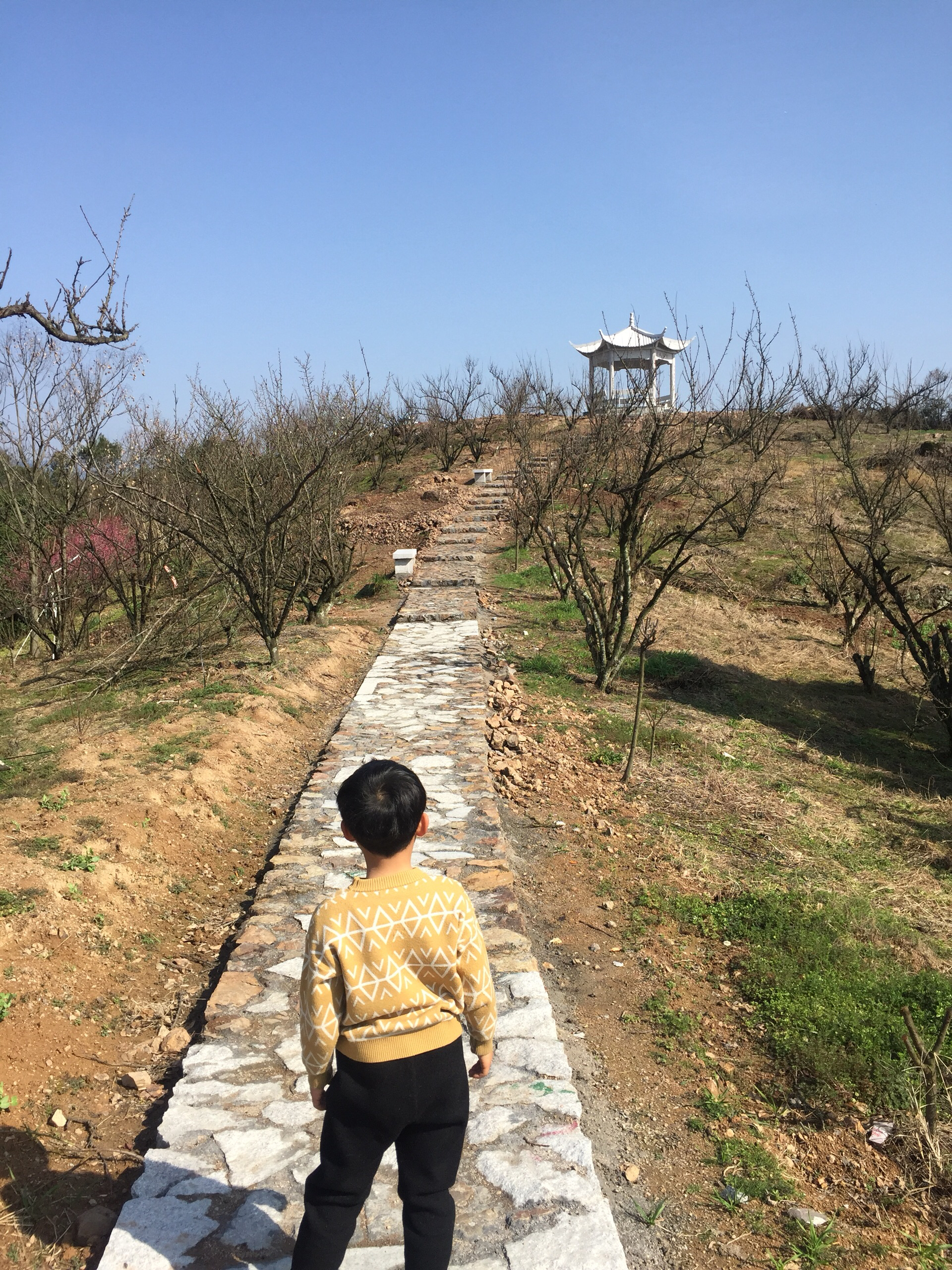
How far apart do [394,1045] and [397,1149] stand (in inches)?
10.3

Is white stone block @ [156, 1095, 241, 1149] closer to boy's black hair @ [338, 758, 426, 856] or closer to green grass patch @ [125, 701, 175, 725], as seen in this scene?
boy's black hair @ [338, 758, 426, 856]

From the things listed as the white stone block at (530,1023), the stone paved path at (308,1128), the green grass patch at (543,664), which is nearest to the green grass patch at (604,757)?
the stone paved path at (308,1128)

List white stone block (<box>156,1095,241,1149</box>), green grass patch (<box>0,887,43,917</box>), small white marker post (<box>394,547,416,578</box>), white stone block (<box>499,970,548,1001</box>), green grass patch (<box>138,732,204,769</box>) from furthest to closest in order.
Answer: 1. small white marker post (<box>394,547,416,578</box>)
2. green grass patch (<box>138,732,204,769</box>)
3. green grass patch (<box>0,887,43,917</box>)
4. white stone block (<box>499,970,548,1001</box>)
5. white stone block (<box>156,1095,241,1149</box>)

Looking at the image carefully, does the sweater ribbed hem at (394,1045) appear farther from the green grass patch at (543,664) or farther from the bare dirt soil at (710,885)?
the green grass patch at (543,664)

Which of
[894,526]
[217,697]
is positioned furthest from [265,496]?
[894,526]

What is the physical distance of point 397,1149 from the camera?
1916mm

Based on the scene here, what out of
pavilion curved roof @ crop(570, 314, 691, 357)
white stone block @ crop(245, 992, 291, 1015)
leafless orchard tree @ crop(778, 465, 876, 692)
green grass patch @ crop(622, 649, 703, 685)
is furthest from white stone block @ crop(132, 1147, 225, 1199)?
pavilion curved roof @ crop(570, 314, 691, 357)

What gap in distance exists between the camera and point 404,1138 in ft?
6.23

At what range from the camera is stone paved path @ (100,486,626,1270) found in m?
2.27

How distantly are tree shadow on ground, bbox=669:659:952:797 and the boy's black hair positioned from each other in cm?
655

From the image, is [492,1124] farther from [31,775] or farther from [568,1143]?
[31,775]

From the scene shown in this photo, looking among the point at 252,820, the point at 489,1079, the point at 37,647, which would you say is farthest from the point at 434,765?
the point at 37,647

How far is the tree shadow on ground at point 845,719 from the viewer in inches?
311

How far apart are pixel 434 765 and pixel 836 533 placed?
7.45 meters
